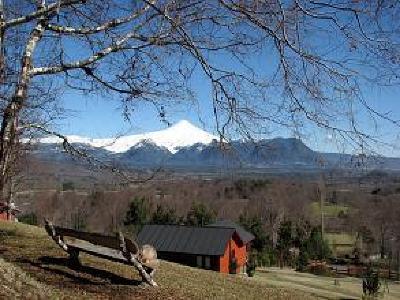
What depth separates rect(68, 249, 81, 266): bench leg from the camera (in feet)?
39.7

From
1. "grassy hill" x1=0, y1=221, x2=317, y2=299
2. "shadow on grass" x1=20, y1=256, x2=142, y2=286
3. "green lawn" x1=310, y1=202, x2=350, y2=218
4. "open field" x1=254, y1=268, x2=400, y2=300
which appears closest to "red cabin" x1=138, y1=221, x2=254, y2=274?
"open field" x1=254, y1=268, x2=400, y2=300

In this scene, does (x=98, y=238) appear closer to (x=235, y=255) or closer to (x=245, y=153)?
(x=245, y=153)

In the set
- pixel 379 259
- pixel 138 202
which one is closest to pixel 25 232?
pixel 138 202

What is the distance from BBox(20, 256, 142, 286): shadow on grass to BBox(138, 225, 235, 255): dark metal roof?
108ft

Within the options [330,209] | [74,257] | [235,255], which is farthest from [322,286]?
[330,209]

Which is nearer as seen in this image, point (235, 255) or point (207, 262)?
point (207, 262)

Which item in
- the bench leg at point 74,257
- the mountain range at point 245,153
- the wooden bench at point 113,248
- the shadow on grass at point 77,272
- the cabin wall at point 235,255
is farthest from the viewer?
the cabin wall at point 235,255

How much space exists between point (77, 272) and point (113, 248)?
1.08 m

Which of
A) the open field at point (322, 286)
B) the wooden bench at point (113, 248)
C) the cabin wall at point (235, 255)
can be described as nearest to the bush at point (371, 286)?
A: the open field at point (322, 286)

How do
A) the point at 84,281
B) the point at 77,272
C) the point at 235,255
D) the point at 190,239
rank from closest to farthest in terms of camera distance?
the point at 84,281, the point at 77,272, the point at 190,239, the point at 235,255

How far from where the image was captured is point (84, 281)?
34.8ft

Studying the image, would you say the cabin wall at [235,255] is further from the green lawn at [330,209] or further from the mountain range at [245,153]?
the green lawn at [330,209]

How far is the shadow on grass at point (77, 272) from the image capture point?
1082 centimetres

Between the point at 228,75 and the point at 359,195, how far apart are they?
4824 inches
